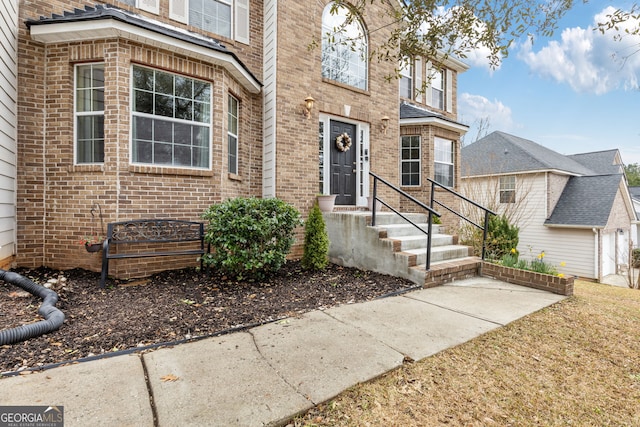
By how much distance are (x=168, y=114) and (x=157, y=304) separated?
3287mm

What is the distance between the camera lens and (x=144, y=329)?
2973 millimetres

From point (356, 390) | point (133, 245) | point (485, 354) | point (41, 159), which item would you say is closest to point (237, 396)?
point (356, 390)

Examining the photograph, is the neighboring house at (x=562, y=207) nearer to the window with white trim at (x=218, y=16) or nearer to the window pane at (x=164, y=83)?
the window with white trim at (x=218, y=16)

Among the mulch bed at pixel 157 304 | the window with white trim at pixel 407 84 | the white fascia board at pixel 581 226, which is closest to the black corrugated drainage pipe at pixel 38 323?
the mulch bed at pixel 157 304

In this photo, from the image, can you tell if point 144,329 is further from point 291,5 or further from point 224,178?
point 291,5

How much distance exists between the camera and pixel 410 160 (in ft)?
33.2

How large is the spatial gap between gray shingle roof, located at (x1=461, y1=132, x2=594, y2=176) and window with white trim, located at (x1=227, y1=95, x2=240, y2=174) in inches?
440

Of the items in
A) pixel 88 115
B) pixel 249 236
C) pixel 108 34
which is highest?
pixel 108 34

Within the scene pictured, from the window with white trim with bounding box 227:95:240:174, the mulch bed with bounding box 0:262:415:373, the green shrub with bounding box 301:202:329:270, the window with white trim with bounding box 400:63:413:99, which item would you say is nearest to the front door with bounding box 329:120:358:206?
the green shrub with bounding box 301:202:329:270

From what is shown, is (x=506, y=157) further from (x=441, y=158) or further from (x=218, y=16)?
(x=218, y=16)

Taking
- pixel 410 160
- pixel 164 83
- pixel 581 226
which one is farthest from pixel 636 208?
pixel 164 83

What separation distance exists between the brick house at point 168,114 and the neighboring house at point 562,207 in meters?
9.18

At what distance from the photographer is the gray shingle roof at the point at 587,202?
1361 centimetres

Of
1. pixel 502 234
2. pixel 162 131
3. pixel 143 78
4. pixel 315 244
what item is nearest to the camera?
pixel 143 78
